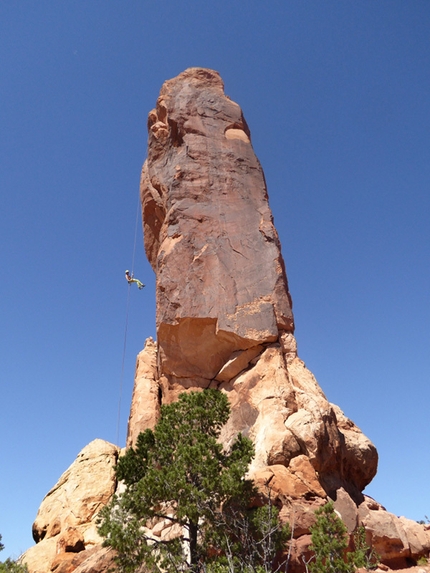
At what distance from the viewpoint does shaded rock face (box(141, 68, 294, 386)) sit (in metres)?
24.2

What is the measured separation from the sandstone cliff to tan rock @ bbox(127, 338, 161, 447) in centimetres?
7

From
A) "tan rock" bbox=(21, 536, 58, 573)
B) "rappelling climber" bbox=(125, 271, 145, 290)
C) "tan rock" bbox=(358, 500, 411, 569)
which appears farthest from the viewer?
"rappelling climber" bbox=(125, 271, 145, 290)

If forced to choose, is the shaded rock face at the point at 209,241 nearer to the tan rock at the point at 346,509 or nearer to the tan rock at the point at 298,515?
the tan rock at the point at 346,509

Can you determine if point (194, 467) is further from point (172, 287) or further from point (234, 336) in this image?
point (172, 287)

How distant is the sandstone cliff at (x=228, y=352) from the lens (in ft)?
60.3

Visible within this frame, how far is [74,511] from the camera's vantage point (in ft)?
80.8

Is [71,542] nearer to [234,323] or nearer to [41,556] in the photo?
[41,556]

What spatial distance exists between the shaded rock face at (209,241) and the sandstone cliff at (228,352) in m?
0.06

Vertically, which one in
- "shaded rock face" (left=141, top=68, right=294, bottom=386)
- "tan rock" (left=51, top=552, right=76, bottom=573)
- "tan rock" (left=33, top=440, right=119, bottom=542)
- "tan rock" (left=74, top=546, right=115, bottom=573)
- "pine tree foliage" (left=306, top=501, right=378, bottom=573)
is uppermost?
"shaded rock face" (left=141, top=68, right=294, bottom=386)

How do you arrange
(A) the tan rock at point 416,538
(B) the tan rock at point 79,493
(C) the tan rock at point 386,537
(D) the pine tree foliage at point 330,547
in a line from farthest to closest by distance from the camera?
(B) the tan rock at point 79,493 → (A) the tan rock at point 416,538 → (C) the tan rock at point 386,537 → (D) the pine tree foliage at point 330,547

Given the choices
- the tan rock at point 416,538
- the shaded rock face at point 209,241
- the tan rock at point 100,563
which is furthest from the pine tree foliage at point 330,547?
the shaded rock face at point 209,241

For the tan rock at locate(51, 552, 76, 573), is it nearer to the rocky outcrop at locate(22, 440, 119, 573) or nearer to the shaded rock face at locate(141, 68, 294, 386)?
the rocky outcrop at locate(22, 440, 119, 573)

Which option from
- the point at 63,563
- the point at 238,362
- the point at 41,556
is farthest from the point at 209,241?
the point at 41,556

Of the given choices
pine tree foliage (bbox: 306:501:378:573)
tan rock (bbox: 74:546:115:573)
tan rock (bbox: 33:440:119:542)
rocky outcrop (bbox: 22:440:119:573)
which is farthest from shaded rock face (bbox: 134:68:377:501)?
tan rock (bbox: 74:546:115:573)
